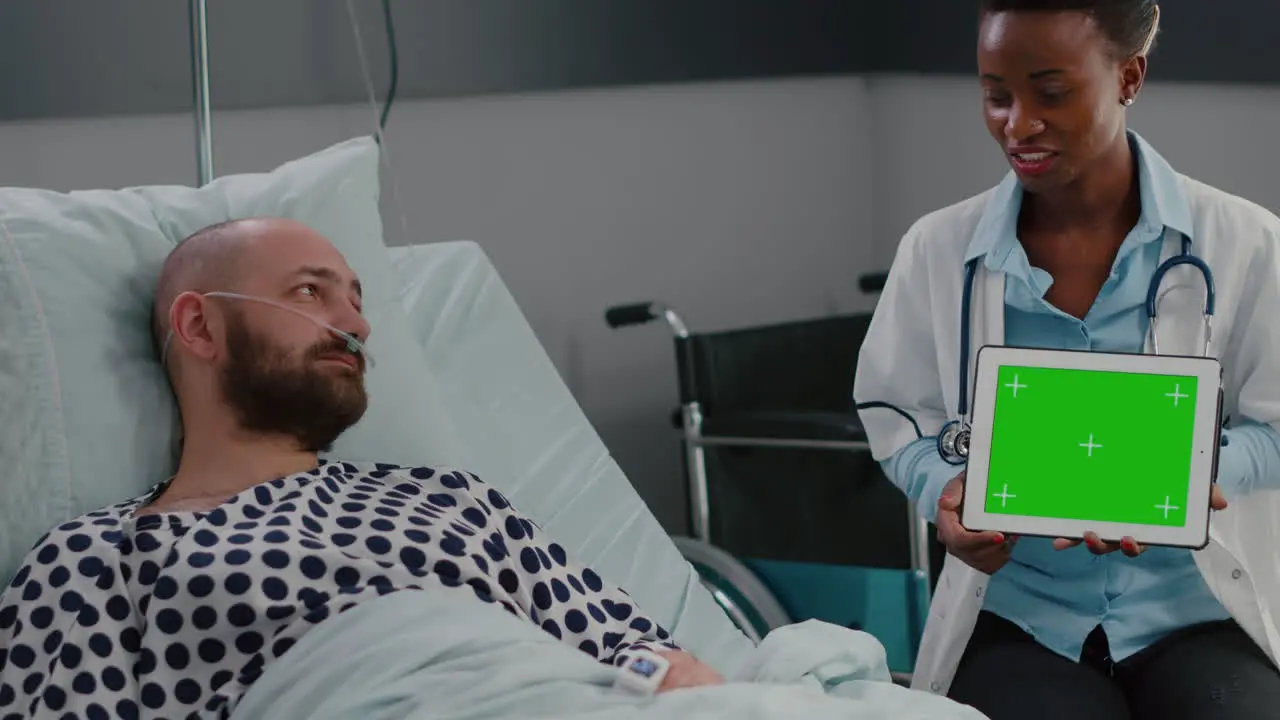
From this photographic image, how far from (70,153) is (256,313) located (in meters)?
0.75

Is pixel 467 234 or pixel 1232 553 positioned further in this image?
pixel 467 234

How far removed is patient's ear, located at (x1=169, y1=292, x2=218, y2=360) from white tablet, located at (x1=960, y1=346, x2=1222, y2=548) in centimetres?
79

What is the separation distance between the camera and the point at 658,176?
3.20 m

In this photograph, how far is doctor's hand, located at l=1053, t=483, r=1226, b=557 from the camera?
60.3 inches

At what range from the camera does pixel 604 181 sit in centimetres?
310

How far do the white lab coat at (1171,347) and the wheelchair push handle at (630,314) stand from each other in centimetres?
94

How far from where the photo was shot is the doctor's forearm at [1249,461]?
1.60 metres

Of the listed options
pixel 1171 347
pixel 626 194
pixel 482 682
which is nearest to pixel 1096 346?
pixel 1171 347

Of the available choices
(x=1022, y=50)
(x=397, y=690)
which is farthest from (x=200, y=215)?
(x=1022, y=50)

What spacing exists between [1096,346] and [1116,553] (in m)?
0.21

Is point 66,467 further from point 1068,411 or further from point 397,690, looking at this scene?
point 1068,411

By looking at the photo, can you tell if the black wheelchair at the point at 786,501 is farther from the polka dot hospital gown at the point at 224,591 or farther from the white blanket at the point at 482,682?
the white blanket at the point at 482,682

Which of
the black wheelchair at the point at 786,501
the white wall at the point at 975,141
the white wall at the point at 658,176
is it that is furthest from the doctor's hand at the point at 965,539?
the white wall at the point at 975,141

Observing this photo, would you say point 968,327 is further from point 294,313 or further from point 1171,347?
point 294,313
